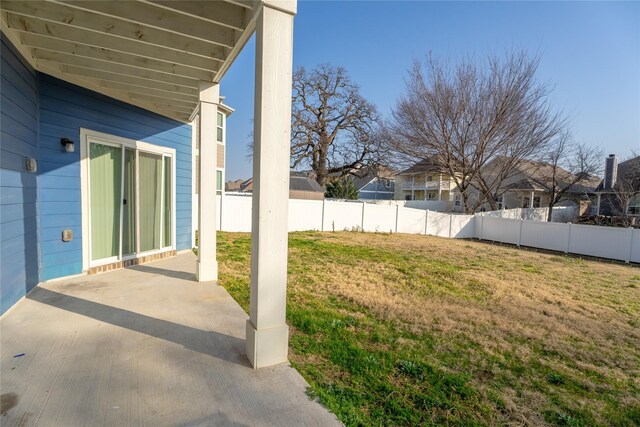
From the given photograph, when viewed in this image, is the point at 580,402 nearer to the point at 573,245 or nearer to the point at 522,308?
the point at 522,308

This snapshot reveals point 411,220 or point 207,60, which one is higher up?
point 207,60

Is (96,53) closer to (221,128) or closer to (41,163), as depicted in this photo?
(41,163)

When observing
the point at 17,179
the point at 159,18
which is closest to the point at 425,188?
the point at 159,18

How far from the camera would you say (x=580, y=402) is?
2.29 meters

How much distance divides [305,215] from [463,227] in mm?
8098

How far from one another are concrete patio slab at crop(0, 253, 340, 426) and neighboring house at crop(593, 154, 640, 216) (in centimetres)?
2058

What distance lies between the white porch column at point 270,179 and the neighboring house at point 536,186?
57.1 feet

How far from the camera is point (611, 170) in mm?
19156

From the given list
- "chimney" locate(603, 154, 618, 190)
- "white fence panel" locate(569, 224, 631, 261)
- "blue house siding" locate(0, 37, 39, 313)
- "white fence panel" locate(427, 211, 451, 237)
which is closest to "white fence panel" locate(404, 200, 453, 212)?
"white fence panel" locate(427, 211, 451, 237)

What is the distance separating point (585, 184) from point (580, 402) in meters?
26.6

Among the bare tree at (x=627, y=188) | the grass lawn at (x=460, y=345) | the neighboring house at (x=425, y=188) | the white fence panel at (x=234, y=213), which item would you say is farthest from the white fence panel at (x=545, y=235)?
the neighboring house at (x=425, y=188)

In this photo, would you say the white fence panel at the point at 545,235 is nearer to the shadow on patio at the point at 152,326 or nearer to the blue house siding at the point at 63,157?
the shadow on patio at the point at 152,326

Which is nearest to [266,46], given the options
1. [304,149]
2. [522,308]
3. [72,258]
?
Result: [72,258]

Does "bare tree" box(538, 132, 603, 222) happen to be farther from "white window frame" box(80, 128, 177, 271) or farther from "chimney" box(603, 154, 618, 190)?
"white window frame" box(80, 128, 177, 271)
